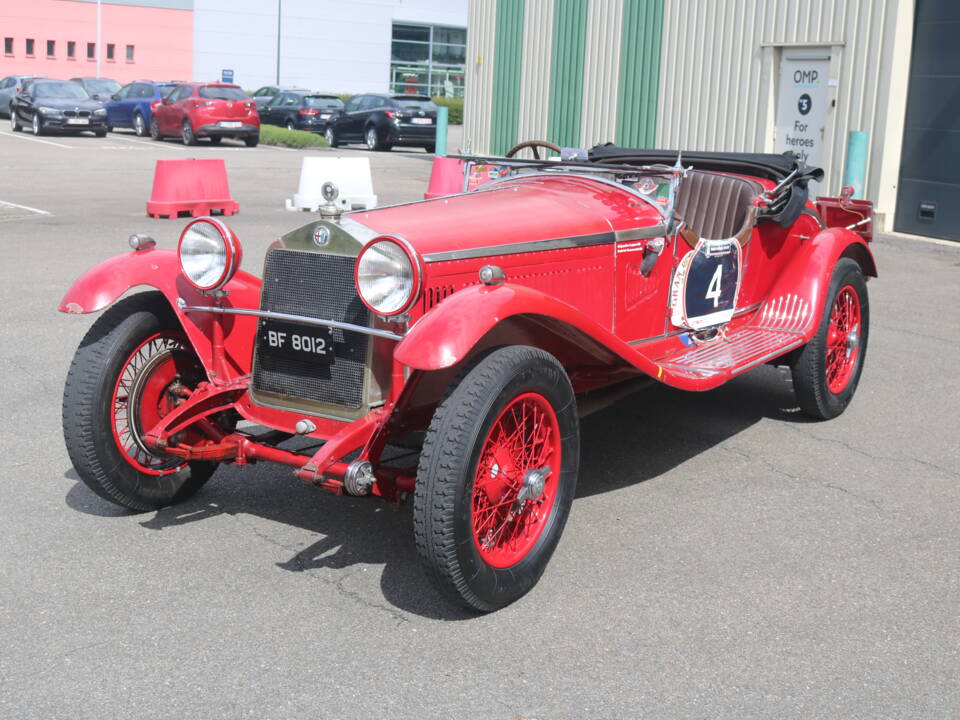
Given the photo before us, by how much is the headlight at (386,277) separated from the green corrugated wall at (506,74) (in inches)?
649

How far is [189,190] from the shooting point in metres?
13.9

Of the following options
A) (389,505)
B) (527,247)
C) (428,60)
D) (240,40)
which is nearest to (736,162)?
(527,247)

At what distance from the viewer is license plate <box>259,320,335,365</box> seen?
4133mm

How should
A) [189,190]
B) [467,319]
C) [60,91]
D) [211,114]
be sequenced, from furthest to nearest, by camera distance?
[60,91], [211,114], [189,190], [467,319]

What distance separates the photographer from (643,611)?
379 centimetres

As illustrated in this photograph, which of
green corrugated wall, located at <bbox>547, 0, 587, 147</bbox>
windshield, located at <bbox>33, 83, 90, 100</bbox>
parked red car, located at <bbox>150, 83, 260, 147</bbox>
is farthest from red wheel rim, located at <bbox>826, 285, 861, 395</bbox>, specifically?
windshield, located at <bbox>33, 83, 90, 100</bbox>

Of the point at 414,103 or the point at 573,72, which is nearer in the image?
the point at 573,72

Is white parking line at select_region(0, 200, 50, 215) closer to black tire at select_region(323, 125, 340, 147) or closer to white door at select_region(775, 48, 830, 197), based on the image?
white door at select_region(775, 48, 830, 197)

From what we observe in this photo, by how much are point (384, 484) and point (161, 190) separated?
1078 centimetres

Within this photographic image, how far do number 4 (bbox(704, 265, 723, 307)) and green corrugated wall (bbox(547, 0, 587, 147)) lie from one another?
1385 centimetres

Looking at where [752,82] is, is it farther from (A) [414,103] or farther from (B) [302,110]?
(B) [302,110]

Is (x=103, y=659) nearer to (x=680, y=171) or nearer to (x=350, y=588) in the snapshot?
(x=350, y=588)

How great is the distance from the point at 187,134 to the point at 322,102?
20.4 feet

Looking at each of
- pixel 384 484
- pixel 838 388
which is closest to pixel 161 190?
pixel 838 388
